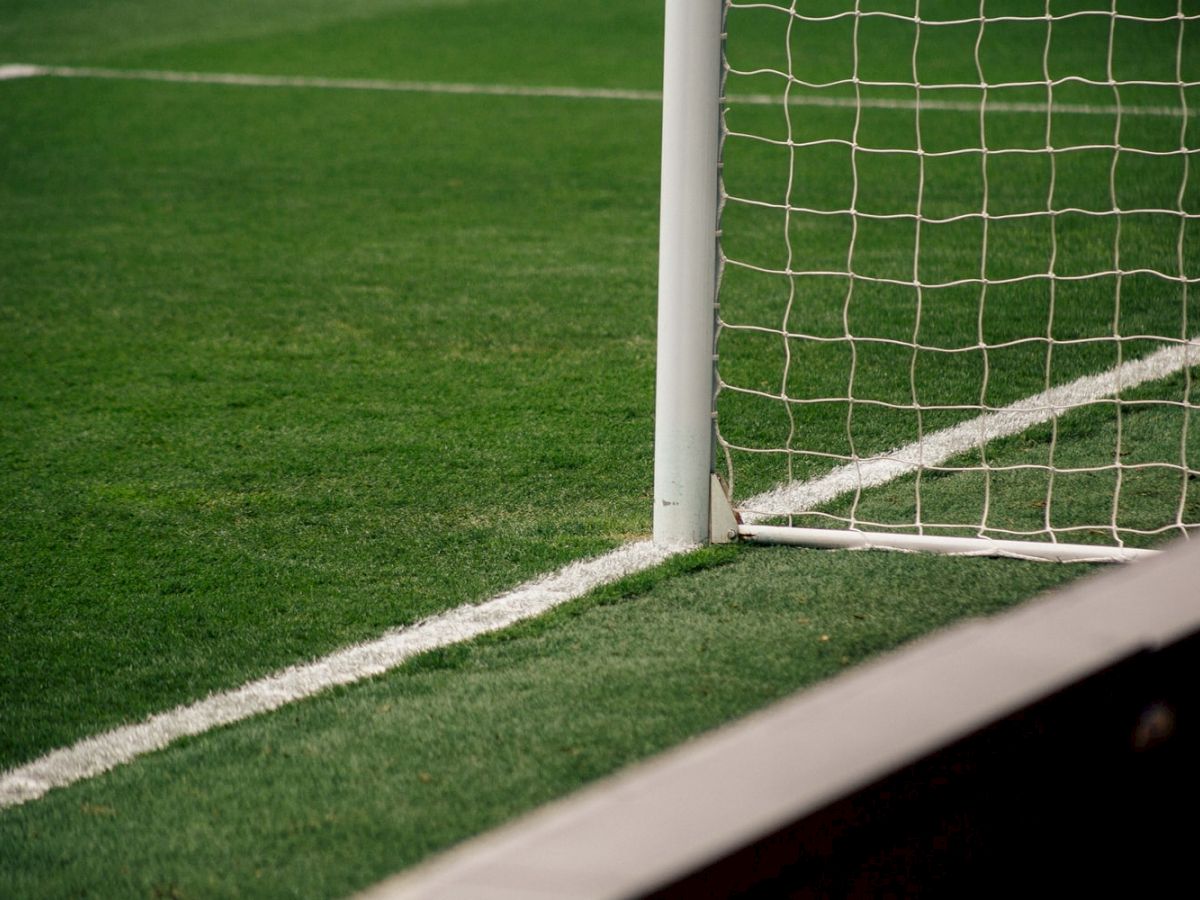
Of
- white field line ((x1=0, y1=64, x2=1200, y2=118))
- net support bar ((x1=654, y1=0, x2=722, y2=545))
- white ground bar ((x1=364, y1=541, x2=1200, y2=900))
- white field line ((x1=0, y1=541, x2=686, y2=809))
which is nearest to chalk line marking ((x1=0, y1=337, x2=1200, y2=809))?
white field line ((x1=0, y1=541, x2=686, y2=809))

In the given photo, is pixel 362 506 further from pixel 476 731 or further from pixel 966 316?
pixel 966 316

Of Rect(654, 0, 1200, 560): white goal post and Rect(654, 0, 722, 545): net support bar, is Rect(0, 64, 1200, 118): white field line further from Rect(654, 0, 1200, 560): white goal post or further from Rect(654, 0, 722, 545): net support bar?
Rect(654, 0, 722, 545): net support bar

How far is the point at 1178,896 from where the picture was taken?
4.95ft

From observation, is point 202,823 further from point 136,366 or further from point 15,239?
point 15,239

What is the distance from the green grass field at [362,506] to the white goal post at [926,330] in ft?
0.23

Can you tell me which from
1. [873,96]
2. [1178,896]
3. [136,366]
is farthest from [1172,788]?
[873,96]

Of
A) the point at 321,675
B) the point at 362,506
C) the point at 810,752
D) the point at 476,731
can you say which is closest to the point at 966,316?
the point at 362,506

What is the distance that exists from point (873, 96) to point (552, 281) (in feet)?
21.7

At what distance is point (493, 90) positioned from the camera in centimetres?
1301

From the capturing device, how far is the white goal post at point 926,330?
340 cm

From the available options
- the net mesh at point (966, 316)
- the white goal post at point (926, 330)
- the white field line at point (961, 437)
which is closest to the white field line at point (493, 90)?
the net mesh at point (966, 316)

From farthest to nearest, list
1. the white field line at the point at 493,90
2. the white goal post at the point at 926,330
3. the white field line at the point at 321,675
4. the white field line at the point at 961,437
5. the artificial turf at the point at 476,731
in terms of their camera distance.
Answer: the white field line at the point at 493,90
the white field line at the point at 961,437
the white goal post at the point at 926,330
the white field line at the point at 321,675
the artificial turf at the point at 476,731

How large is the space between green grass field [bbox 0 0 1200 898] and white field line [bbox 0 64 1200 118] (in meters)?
2.87

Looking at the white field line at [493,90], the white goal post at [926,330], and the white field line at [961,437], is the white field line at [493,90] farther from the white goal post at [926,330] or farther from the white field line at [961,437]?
the white field line at [961,437]
